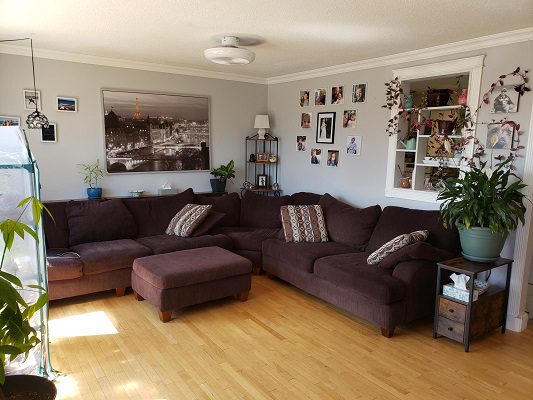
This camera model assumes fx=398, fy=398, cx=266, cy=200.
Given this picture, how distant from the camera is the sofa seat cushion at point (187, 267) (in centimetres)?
331

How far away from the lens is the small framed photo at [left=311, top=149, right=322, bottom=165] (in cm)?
504

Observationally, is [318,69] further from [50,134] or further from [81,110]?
[50,134]

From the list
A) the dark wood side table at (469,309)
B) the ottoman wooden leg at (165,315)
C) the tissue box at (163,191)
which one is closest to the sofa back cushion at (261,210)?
the tissue box at (163,191)

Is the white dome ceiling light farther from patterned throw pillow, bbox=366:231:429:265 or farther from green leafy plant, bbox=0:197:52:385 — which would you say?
green leafy plant, bbox=0:197:52:385

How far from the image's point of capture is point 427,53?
12.4ft

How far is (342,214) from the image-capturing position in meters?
4.31

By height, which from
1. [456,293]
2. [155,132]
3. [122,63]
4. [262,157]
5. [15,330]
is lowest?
[456,293]

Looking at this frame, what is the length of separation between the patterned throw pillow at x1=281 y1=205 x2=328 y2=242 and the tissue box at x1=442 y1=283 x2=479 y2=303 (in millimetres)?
1460

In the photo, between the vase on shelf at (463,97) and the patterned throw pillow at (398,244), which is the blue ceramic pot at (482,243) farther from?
the vase on shelf at (463,97)

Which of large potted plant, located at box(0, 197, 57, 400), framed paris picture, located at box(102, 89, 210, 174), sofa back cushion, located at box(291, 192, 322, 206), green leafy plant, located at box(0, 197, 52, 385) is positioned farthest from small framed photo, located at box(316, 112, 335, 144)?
green leafy plant, located at box(0, 197, 52, 385)

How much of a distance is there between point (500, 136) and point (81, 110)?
4194 mm

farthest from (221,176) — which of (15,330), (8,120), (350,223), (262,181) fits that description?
(15,330)

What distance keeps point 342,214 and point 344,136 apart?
0.99 metres

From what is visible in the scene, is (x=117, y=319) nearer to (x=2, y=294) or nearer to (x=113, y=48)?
(x=2, y=294)
